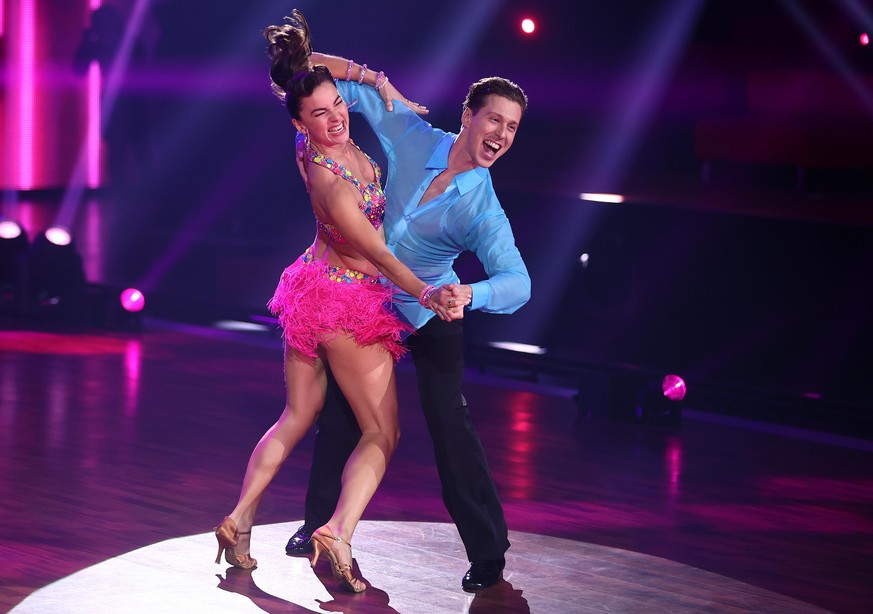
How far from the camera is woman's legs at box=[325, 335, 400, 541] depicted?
3547 mm

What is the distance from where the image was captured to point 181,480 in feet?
15.9

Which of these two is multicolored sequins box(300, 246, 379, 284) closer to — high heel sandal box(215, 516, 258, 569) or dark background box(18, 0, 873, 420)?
high heel sandal box(215, 516, 258, 569)

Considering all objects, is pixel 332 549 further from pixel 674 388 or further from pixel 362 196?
pixel 674 388

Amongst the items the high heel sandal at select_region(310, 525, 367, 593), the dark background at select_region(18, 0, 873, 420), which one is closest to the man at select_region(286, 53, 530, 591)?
the high heel sandal at select_region(310, 525, 367, 593)

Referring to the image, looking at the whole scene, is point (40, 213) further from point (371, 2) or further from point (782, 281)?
point (782, 281)

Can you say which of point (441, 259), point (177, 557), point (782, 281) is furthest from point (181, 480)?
point (782, 281)

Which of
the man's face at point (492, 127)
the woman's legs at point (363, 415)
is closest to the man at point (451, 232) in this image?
the man's face at point (492, 127)

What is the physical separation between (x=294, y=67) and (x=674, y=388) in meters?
3.05

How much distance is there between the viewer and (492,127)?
11.5ft

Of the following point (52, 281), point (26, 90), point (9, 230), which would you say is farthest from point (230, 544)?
point (26, 90)

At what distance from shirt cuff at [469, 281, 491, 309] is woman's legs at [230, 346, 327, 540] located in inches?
21.5

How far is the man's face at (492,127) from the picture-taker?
3.51 m

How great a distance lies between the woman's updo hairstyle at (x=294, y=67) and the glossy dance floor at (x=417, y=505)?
1.28 m

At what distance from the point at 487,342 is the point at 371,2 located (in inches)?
251
